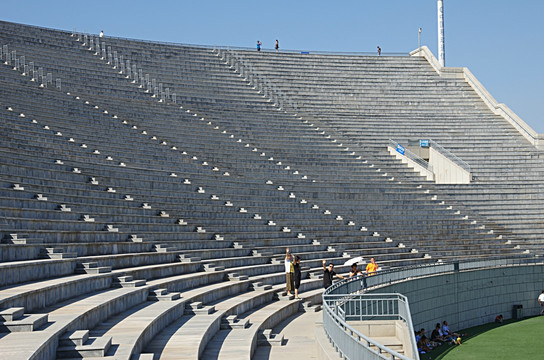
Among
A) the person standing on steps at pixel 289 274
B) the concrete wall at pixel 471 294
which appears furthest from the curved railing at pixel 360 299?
the person standing on steps at pixel 289 274

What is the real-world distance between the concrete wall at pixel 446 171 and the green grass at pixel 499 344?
9526 mm

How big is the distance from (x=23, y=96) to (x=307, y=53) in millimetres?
22657

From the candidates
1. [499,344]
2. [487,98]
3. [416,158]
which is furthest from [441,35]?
[499,344]

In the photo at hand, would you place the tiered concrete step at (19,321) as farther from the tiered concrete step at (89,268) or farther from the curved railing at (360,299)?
the tiered concrete step at (89,268)

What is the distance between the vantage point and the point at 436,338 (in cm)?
1911

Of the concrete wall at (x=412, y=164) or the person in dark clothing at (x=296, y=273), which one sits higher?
the concrete wall at (x=412, y=164)

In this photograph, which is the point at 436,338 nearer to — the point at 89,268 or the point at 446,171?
the point at 89,268

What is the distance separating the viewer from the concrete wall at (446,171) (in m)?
31.5

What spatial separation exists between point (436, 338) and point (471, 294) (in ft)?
11.8

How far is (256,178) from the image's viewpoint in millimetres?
25906

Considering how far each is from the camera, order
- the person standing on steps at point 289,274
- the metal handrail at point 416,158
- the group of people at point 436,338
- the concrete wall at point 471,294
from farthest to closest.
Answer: the metal handrail at point 416,158
the concrete wall at point 471,294
the group of people at point 436,338
the person standing on steps at point 289,274

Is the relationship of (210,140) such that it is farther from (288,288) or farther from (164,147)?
(288,288)

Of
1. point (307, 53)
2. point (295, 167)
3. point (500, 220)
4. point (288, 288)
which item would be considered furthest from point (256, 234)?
point (307, 53)

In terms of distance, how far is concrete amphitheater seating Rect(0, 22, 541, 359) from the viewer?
10812 millimetres
